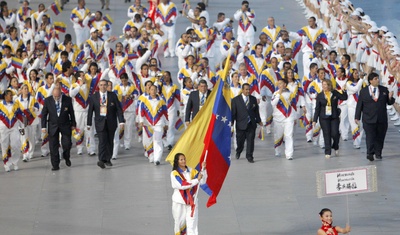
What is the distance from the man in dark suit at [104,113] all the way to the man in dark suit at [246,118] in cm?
224

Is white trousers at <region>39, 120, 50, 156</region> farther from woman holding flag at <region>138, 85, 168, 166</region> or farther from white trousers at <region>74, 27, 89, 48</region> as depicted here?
white trousers at <region>74, 27, 89, 48</region>

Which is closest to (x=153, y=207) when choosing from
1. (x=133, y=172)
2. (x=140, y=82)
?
(x=133, y=172)

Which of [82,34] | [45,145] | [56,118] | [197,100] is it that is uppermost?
[82,34]

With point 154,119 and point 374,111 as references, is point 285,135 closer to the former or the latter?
point 374,111

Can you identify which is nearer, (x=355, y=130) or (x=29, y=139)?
(x=29, y=139)

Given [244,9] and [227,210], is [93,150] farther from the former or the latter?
[244,9]

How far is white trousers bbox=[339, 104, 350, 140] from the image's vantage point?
24.8 meters

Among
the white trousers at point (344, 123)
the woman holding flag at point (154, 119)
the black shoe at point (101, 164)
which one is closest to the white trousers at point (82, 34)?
the white trousers at point (344, 123)

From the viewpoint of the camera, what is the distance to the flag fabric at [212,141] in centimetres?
1758

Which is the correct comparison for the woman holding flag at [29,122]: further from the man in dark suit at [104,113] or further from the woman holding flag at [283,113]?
the woman holding flag at [283,113]

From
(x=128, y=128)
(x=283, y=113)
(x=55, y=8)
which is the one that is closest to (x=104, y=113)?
(x=128, y=128)

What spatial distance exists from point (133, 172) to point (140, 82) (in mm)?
3875

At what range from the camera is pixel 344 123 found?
25.0 meters

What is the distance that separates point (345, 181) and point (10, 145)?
8.54 metres
